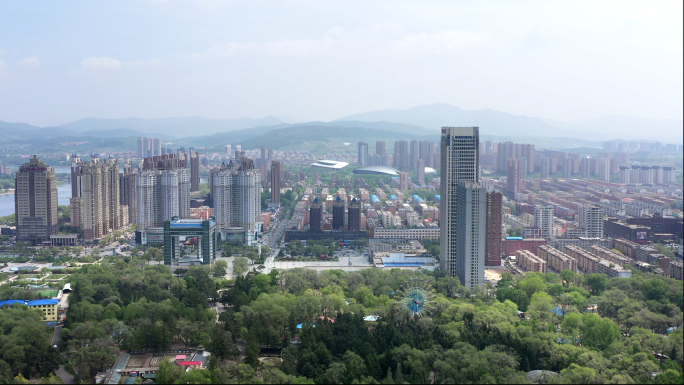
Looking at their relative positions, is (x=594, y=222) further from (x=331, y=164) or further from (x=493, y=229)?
(x=331, y=164)

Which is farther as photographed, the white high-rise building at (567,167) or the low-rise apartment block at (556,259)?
the white high-rise building at (567,167)

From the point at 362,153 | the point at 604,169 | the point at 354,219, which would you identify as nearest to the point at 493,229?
the point at 354,219

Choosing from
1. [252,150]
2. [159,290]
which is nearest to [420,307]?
[159,290]

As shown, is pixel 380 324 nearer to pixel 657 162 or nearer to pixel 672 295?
pixel 672 295

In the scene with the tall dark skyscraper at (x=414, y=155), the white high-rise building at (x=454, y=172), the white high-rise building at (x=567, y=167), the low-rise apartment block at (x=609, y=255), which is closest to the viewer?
the white high-rise building at (x=454, y=172)

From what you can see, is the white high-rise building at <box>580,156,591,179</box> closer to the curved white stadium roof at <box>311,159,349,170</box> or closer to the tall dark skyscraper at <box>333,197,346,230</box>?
the tall dark skyscraper at <box>333,197,346,230</box>

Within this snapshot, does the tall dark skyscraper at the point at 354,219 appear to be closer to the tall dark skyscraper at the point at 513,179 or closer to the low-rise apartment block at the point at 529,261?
the low-rise apartment block at the point at 529,261

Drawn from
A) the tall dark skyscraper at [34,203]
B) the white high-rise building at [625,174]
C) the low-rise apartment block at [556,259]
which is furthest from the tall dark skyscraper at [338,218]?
the white high-rise building at [625,174]

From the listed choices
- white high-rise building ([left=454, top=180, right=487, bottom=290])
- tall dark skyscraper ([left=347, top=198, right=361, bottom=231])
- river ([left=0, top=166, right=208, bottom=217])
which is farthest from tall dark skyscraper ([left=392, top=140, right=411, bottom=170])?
white high-rise building ([left=454, top=180, right=487, bottom=290])
